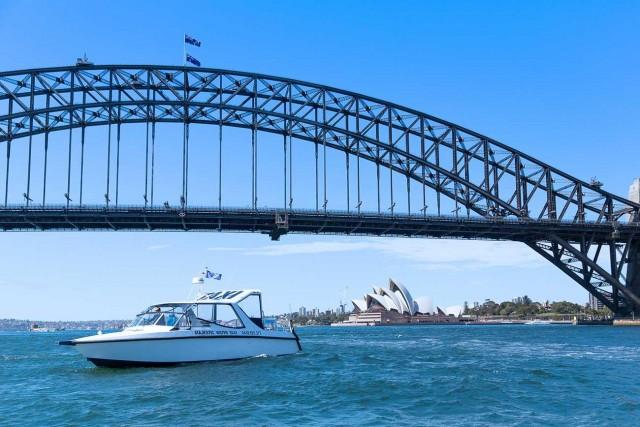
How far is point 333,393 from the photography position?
23422 millimetres

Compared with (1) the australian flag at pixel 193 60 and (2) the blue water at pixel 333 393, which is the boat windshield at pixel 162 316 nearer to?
(2) the blue water at pixel 333 393

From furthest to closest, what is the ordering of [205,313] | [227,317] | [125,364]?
[227,317] < [205,313] < [125,364]

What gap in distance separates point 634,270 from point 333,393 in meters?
75.3

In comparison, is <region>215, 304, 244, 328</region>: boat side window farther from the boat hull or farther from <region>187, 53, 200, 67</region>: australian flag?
<region>187, 53, 200, 67</region>: australian flag

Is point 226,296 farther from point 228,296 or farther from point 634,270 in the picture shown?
point 634,270

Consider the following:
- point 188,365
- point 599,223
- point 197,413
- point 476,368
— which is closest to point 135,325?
point 188,365

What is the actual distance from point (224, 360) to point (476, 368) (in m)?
11.0

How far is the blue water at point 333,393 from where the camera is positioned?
1903cm

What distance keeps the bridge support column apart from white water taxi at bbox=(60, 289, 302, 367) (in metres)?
63.3

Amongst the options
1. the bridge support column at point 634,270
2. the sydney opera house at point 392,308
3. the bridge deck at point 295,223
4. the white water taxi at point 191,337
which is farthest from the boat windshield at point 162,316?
the sydney opera house at point 392,308

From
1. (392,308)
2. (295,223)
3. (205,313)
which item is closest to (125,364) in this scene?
(205,313)

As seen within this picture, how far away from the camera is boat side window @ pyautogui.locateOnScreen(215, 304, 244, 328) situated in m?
33.3

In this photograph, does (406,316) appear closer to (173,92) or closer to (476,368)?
(173,92)

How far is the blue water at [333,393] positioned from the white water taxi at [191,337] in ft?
2.07
